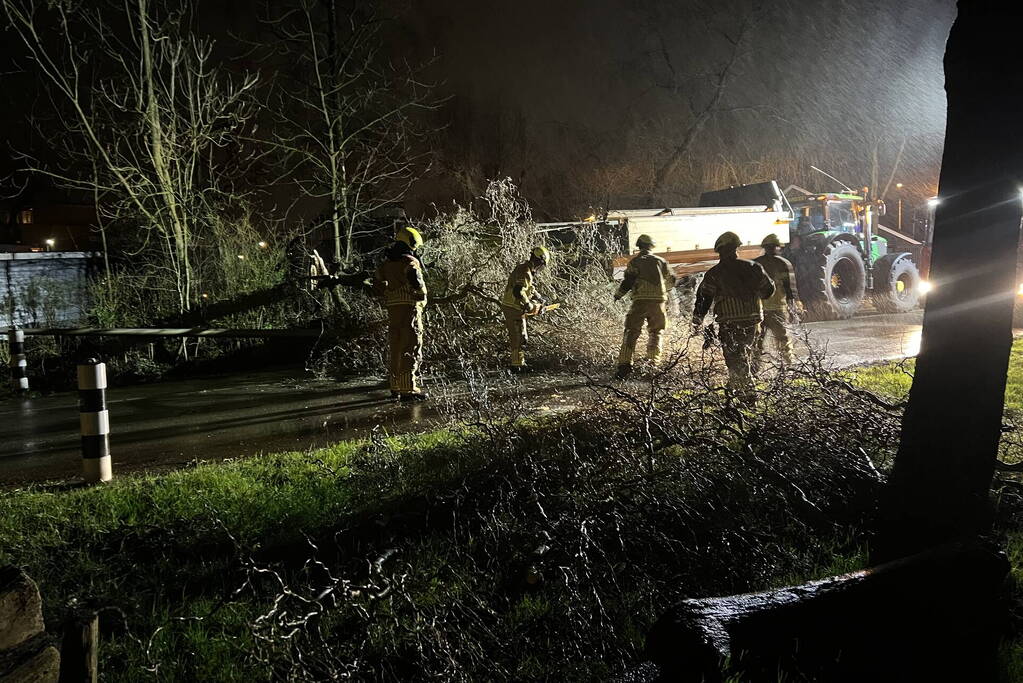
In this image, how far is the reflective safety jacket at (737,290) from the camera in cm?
728

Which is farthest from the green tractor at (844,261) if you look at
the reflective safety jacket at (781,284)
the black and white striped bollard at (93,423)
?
the black and white striped bollard at (93,423)

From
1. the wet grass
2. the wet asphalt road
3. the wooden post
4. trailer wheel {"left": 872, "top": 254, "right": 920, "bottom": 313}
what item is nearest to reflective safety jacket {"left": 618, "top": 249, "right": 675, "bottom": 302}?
the wet asphalt road

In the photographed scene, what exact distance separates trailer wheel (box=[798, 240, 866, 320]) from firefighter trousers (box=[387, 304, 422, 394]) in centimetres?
1012

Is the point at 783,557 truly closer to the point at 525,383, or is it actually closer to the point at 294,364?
the point at 525,383

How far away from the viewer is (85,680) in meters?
1.96

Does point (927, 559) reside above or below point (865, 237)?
below

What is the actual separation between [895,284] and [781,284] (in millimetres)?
9157

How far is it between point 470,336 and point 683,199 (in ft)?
63.4

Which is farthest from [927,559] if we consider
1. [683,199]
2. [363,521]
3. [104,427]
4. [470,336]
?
[683,199]

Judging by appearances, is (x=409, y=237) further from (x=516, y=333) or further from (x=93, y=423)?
(x=93, y=423)

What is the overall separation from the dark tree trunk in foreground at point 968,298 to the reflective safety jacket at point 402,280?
5495 millimetres

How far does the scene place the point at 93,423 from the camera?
15.9ft

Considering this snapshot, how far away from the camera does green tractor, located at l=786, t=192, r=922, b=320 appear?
15000mm

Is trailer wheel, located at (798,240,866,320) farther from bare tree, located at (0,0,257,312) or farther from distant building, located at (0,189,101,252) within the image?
distant building, located at (0,189,101,252)
